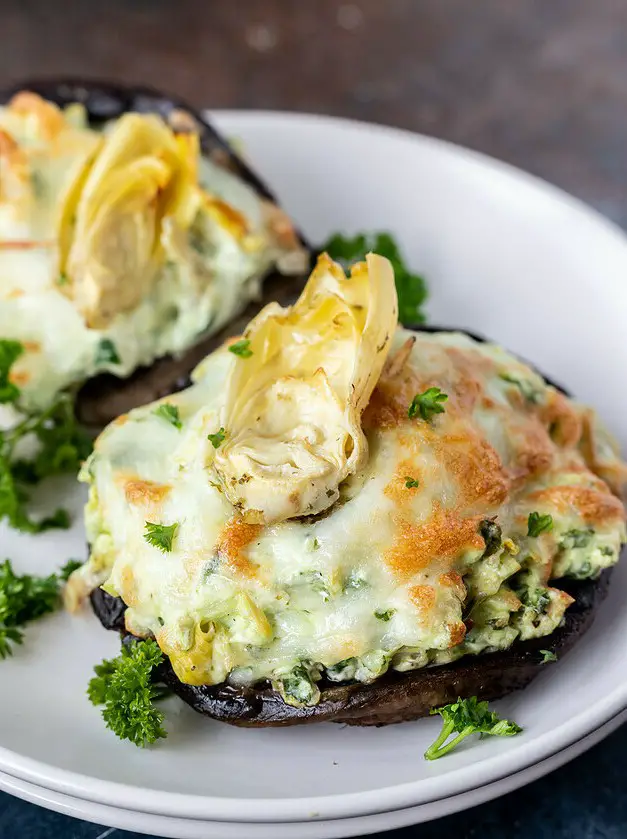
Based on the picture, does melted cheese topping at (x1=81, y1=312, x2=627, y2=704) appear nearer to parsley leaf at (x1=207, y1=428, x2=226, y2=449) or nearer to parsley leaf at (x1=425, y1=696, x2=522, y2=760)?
parsley leaf at (x1=207, y1=428, x2=226, y2=449)

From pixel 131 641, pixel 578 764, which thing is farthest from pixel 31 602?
pixel 578 764

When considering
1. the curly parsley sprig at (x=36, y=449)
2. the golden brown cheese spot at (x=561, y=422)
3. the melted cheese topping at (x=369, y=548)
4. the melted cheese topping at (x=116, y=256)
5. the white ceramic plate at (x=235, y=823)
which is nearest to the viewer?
the white ceramic plate at (x=235, y=823)

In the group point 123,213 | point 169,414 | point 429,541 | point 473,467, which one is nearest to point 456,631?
point 429,541

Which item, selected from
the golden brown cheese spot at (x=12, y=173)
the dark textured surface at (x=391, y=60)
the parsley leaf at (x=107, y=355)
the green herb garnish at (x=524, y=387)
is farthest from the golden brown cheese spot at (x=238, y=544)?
the dark textured surface at (x=391, y=60)

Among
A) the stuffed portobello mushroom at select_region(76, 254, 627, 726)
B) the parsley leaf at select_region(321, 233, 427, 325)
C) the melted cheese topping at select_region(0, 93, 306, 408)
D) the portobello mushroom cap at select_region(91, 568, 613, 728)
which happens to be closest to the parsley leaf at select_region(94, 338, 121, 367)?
the melted cheese topping at select_region(0, 93, 306, 408)

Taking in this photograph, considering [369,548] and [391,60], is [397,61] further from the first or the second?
[369,548]

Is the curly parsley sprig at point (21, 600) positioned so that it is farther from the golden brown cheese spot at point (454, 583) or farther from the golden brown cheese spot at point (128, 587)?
the golden brown cheese spot at point (454, 583)
